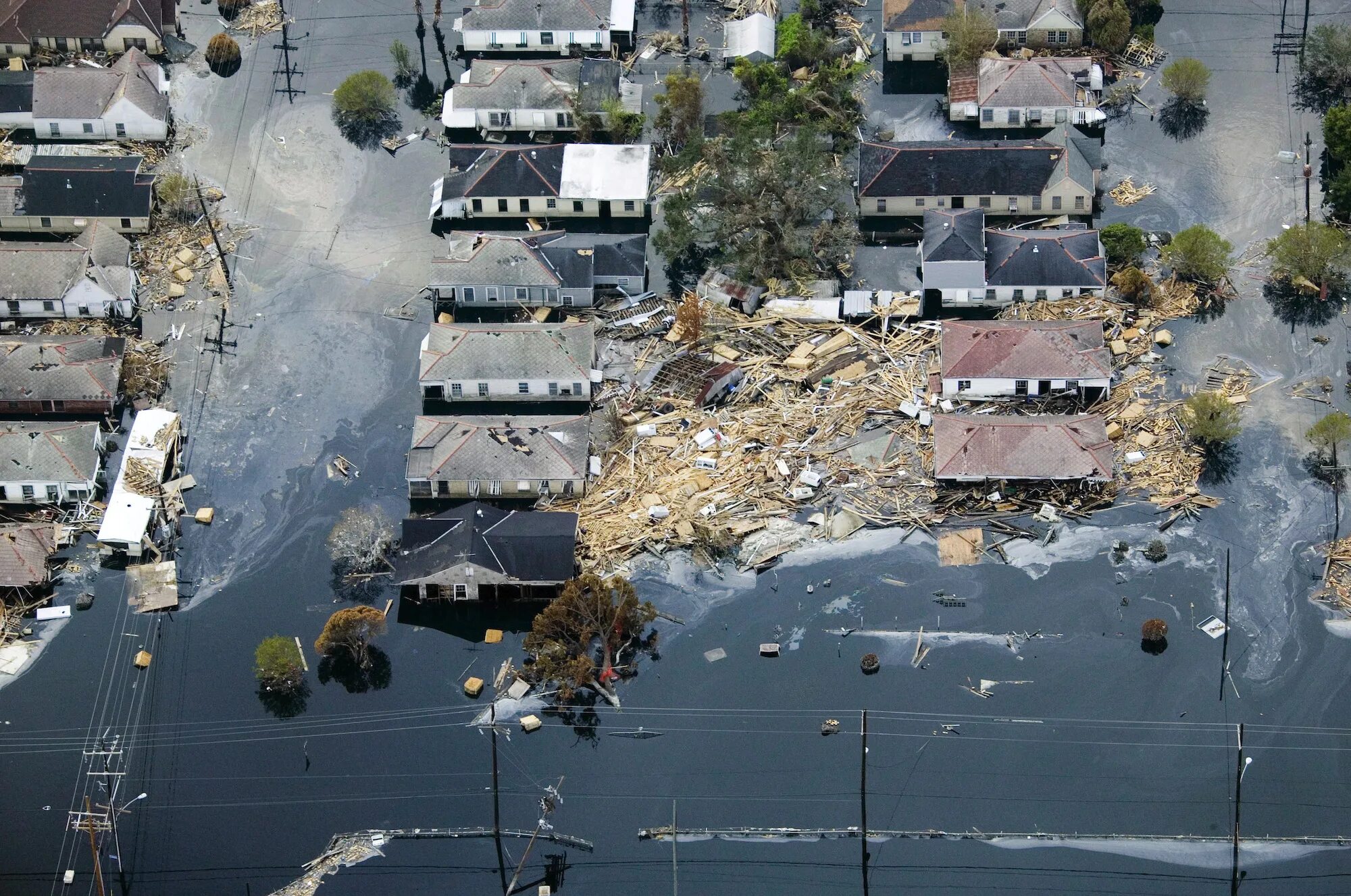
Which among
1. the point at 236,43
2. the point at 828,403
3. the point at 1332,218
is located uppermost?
the point at 236,43

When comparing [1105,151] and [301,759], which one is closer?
[301,759]

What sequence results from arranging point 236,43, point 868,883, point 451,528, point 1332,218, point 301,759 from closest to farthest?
1. point 868,883
2. point 301,759
3. point 451,528
4. point 1332,218
5. point 236,43

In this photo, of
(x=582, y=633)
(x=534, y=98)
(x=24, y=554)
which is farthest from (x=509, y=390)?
(x=24, y=554)

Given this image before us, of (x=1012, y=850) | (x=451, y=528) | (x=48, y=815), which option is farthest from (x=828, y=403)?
(x=48, y=815)

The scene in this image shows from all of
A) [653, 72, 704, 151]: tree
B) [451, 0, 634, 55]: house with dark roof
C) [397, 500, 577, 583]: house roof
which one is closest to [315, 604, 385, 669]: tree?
[397, 500, 577, 583]: house roof

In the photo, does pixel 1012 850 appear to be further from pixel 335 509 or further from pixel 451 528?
pixel 335 509

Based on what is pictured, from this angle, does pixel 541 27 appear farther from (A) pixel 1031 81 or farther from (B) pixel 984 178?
(B) pixel 984 178
